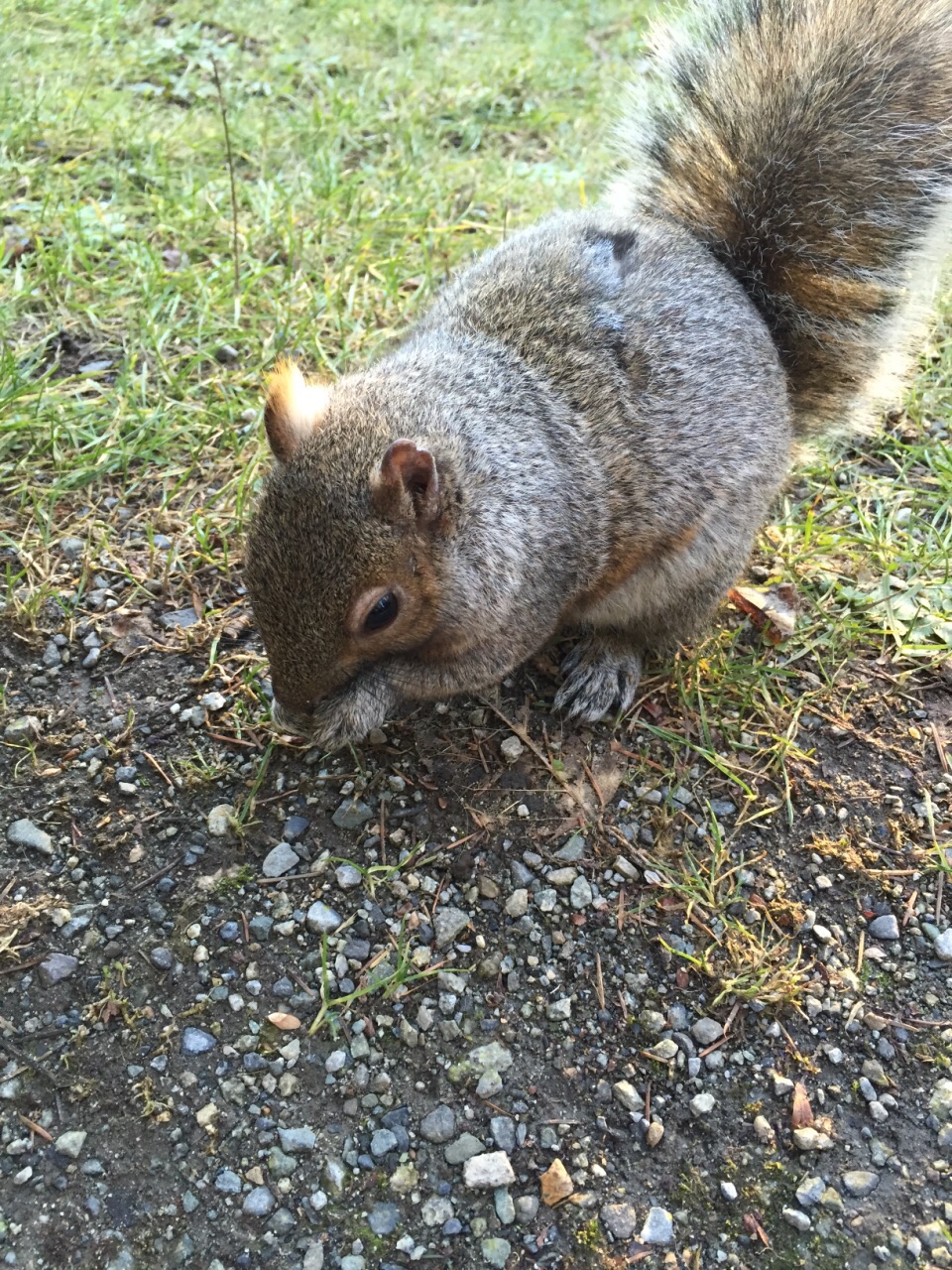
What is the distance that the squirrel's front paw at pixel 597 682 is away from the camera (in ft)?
8.57

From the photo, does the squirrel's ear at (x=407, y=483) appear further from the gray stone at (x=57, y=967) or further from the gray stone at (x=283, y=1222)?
the gray stone at (x=283, y=1222)

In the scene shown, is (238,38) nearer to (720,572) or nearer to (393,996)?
(720,572)

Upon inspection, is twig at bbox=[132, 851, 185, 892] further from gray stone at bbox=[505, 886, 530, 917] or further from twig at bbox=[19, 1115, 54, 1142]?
gray stone at bbox=[505, 886, 530, 917]

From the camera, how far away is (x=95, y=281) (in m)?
3.36

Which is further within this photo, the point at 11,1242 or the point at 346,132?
the point at 346,132

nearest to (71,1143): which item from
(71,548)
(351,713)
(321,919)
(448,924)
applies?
(321,919)

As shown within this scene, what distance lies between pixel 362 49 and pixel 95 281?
242 centimetres

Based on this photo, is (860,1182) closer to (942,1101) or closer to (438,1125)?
(942,1101)

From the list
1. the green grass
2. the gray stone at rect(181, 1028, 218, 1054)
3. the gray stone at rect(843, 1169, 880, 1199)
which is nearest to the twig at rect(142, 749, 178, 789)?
the green grass

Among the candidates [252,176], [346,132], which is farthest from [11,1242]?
[346,132]

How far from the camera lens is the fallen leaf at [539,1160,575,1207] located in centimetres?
184

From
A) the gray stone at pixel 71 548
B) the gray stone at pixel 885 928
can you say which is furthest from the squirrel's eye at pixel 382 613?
the gray stone at pixel 885 928

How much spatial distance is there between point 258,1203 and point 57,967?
2.05 feet

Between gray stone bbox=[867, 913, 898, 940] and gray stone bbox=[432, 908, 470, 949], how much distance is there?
36.8 inches
